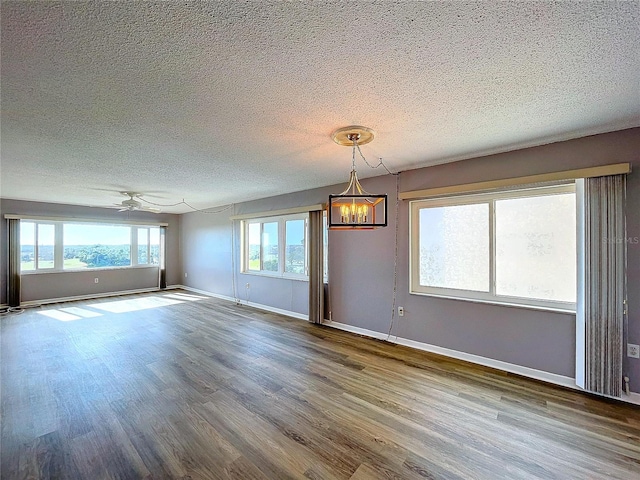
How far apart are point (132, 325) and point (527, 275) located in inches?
226

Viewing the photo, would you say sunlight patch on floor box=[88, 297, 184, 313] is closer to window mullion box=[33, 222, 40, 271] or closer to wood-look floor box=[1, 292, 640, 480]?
window mullion box=[33, 222, 40, 271]

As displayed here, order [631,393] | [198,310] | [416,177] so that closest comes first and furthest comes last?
[631,393]
[416,177]
[198,310]

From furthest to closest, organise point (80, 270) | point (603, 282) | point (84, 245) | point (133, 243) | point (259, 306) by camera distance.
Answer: point (133, 243) → point (84, 245) → point (80, 270) → point (259, 306) → point (603, 282)

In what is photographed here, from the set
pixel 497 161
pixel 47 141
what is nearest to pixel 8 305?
pixel 47 141

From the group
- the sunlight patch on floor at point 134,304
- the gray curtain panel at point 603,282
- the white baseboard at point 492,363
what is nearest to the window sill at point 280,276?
the white baseboard at point 492,363

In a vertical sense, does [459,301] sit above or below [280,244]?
below

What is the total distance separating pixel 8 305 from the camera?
19.6ft

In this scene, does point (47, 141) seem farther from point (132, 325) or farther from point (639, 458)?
point (639, 458)

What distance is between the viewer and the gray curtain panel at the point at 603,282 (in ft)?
8.13

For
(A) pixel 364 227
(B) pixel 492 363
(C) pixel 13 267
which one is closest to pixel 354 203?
(A) pixel 364 227

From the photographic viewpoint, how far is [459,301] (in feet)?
11.2

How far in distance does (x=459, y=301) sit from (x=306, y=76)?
9.89 ft

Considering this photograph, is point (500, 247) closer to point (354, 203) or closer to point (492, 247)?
point (492, 247)

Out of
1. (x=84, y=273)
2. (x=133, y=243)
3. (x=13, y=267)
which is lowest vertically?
(x=84, y=273)
